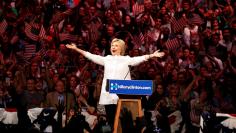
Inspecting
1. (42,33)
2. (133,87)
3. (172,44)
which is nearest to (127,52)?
(172,44)

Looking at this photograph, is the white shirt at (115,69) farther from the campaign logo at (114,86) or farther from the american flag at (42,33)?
the american flag at (42,33)

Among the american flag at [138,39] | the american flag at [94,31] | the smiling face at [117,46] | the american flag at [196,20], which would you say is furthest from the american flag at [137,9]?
the smiling face at [117,46]

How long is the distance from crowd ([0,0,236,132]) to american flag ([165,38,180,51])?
2 cm

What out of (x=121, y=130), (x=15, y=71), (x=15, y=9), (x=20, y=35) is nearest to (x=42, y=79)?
(x=15, y=71)

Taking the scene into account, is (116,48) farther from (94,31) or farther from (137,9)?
(137,9)

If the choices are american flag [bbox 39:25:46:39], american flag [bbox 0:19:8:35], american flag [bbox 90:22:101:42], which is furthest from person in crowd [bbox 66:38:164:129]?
american flag [bbox 0:19:8:35]

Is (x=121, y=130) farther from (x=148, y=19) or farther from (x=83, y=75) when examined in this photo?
(x=148, y=19)

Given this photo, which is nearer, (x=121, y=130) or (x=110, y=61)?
(x=121, y=130)

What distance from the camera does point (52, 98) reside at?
413 inches

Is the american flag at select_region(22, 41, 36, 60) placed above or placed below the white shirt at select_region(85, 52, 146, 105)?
above

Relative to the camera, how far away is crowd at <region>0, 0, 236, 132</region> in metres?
10.3

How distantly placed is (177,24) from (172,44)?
0.52 m

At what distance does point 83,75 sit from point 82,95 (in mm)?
723

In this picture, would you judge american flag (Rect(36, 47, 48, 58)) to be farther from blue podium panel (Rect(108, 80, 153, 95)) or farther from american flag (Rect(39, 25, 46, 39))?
blue podium panel (Rect(108, 80, 153, 95))
